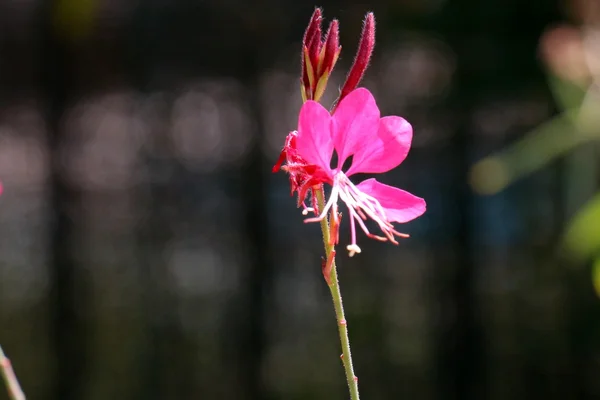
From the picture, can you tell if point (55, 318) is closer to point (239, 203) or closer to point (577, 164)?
point (239, 203)

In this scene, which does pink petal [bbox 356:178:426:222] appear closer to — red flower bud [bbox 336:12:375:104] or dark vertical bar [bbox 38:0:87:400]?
red flower bud [bbox 336:12:375:104]

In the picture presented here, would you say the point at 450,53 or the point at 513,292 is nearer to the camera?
the point at 450,53

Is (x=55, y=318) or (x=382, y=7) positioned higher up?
(x=382, y=7)

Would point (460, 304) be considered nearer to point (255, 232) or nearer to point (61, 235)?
point (255, 232)

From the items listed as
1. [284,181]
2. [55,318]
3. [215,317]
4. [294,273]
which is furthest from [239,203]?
[55,318]

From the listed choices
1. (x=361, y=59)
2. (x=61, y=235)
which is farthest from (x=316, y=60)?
(x=61, y=235)

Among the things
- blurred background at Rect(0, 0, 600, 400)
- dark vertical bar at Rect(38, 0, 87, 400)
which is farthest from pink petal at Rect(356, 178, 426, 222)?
dark vertical bar at Rect(38, 0, 87, 400)
